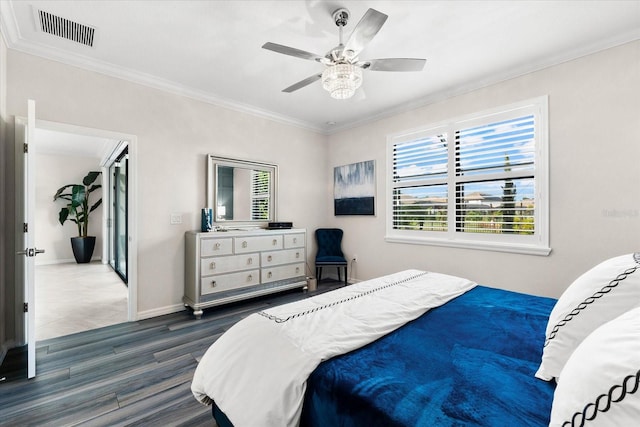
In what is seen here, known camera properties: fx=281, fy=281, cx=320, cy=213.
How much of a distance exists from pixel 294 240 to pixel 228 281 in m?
1.13

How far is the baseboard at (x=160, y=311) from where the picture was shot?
3.20m

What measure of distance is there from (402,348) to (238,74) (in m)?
3.17

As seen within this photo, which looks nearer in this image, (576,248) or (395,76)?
(576,248)

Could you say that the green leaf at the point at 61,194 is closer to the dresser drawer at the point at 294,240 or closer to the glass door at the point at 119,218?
the glass door at the point at 119,218

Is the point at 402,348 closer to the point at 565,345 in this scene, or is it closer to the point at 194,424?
the point at 565,345

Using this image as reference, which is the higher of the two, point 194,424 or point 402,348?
point 402,348

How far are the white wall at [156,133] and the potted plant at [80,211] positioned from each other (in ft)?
16.3

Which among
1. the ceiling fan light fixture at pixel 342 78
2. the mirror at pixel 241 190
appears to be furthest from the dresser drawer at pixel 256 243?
the ceiling fan light fixture at pixel 342 78

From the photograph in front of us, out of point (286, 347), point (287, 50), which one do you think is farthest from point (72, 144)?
point (286, 347)

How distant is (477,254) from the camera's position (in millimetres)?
3346

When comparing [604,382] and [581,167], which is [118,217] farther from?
[581,167]

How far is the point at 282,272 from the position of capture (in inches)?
160

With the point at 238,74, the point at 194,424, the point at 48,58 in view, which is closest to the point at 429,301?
the point at 194,424

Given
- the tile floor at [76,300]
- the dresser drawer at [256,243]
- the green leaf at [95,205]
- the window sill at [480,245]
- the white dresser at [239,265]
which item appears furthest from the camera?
the green leaf at [95,205]
